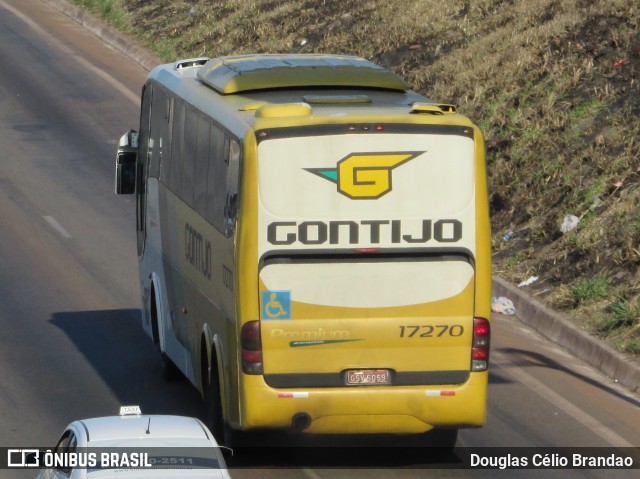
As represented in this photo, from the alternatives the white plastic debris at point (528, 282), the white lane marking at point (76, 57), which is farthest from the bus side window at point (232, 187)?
the white lane marking at point (76, 57)

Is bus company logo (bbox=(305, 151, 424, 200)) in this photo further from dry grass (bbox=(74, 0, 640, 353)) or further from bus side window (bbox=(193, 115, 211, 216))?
dry grass (bbox=(74, 0, 640, 353))

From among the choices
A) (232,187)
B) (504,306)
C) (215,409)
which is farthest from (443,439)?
(504,306)

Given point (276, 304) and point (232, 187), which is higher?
point (232, 187)

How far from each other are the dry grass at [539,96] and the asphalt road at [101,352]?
1691 mm

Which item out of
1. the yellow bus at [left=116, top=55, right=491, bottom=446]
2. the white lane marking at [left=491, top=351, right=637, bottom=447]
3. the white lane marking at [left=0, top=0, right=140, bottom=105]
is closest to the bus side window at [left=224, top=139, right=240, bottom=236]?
the yellow bus at [left=116, top=55, right=491, bottom=446]

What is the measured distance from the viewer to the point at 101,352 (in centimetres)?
1748

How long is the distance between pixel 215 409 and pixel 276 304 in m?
1.68

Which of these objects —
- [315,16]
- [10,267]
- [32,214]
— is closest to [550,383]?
[10,267]

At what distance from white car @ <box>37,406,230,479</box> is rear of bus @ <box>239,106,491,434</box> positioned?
2451 mm

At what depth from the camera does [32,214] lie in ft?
77.9

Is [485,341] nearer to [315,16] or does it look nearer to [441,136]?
[441,136]

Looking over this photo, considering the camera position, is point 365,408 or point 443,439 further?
point 443,439

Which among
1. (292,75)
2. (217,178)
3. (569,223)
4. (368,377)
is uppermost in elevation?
(292,75)

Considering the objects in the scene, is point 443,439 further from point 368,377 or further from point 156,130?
point 156,130
